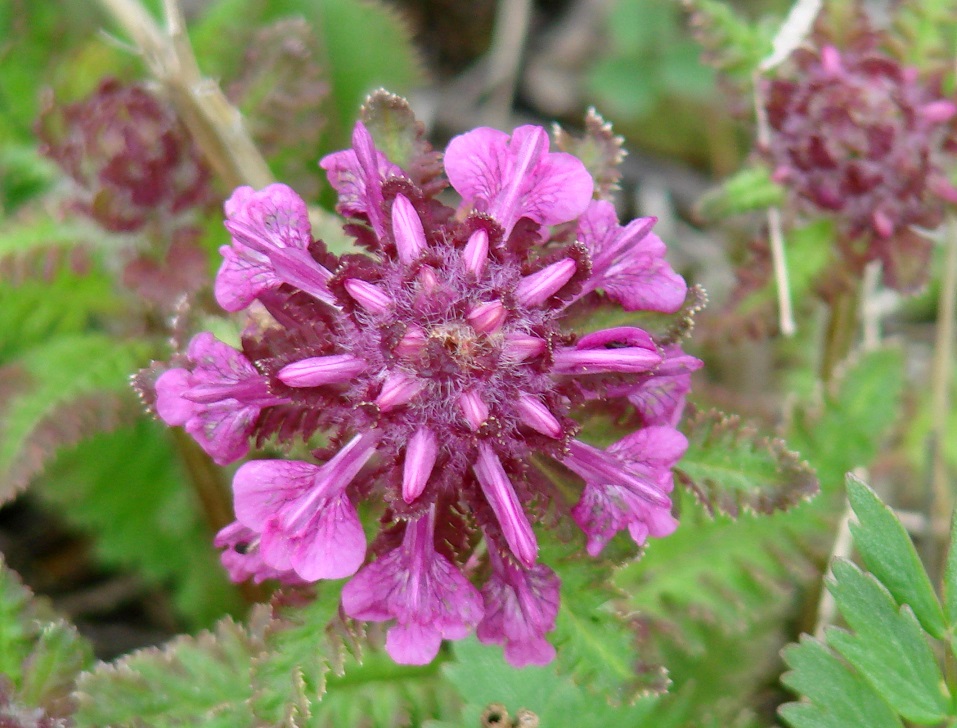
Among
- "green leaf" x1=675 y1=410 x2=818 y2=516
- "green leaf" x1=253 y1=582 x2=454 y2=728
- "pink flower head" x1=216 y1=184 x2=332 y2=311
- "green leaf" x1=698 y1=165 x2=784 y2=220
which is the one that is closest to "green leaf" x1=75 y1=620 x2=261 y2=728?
"green leaf" x1=253 y1=582 x2=454 y2=728

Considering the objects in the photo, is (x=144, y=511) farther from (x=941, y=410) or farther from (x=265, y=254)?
(x=941, y=410)

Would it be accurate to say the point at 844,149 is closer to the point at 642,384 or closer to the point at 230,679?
the point at 642,384

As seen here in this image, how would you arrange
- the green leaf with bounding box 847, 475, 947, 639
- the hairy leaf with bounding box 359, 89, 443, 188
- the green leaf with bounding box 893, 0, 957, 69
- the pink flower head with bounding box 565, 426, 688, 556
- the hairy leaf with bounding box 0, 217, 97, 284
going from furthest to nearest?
the green leaf with bounding box 893, 0, 957, 69
the hairy leaf with bounding box 0, 217, 97, 284
the hairy leaf with bounding box 359, 89, 443, 188
the green leaf with bounding box 847, 475, 947, 639
the pink flower head with bounding box 565, 426, 688, 556

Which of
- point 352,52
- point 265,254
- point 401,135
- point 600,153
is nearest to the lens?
point 265,254

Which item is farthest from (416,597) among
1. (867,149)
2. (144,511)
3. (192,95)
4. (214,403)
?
(144,511)

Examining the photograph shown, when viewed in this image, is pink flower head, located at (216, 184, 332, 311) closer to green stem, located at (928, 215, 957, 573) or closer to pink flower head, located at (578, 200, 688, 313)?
pink flower head, located at (578, 200, 688, 313)

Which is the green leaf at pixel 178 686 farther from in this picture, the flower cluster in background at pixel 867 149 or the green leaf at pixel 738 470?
the flower cluster in background at pixel 867 149
